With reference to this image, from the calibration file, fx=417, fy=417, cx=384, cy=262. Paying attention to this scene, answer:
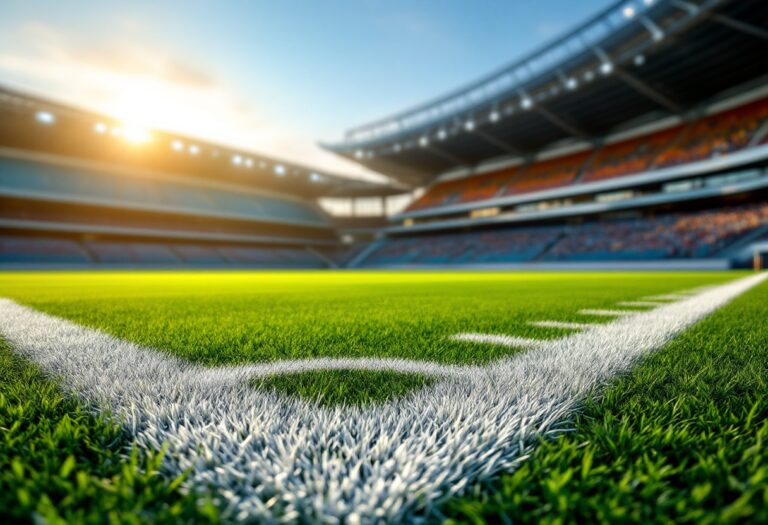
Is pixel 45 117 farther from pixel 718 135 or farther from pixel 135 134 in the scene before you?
pixel 718 135

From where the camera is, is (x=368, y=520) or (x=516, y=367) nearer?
(x=368, y=520)

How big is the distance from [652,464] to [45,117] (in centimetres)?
3409

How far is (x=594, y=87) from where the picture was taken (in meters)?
24.2

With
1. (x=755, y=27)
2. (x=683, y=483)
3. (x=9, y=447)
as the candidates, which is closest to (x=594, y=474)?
(x=683, y=483)

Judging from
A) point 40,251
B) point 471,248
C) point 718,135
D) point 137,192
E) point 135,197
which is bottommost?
point 471,248

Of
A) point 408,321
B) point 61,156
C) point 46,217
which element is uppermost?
point 61,156

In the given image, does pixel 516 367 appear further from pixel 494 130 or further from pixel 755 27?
pixel 494 130

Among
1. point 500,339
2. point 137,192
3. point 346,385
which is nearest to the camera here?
point 346,385

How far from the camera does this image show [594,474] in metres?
0.79

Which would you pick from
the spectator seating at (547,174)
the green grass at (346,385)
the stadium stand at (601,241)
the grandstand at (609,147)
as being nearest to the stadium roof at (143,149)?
the grandstand at (609,147)

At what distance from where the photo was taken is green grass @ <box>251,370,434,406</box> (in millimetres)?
1235

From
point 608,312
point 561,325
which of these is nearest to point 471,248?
point 608,312

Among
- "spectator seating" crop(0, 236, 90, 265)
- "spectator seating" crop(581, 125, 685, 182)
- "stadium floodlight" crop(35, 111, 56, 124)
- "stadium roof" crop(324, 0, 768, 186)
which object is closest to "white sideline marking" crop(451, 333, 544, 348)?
"stadium roof" crop(324, 0, 768, 186)

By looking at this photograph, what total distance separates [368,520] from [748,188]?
93.9 feet
